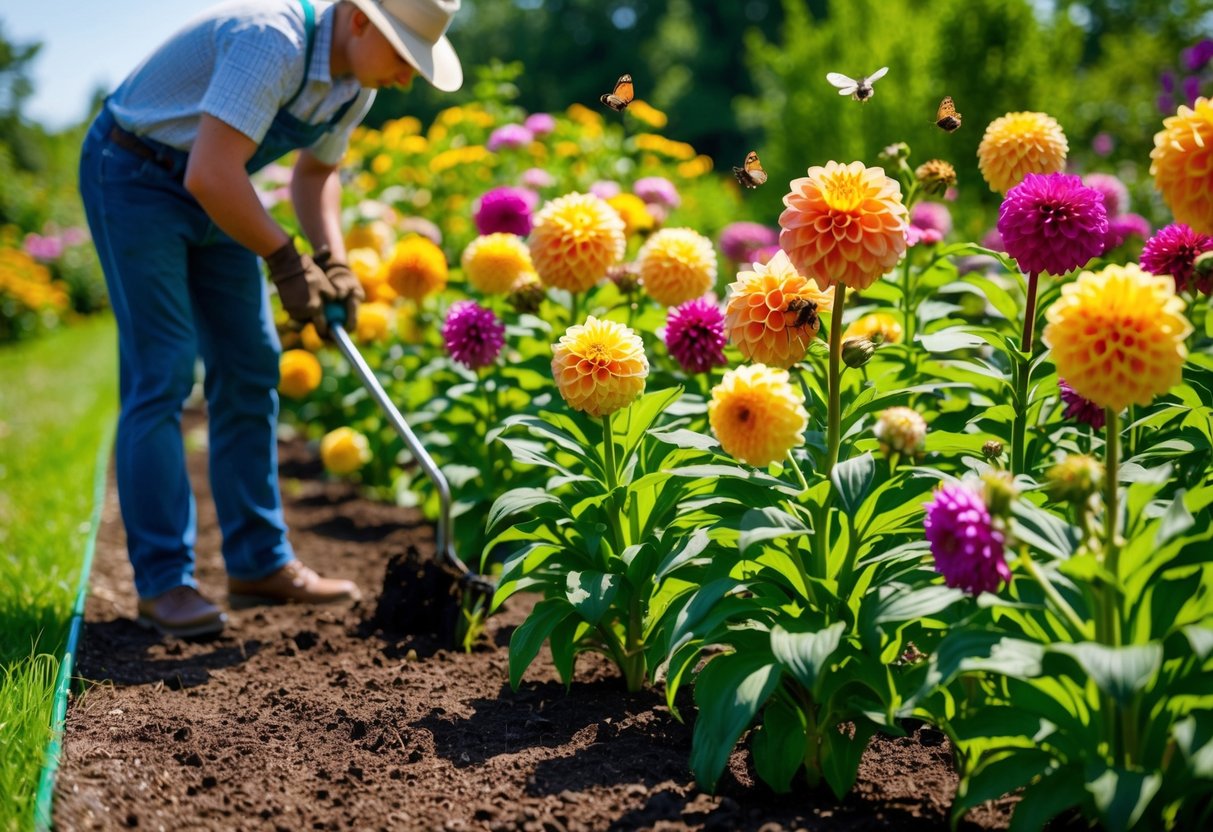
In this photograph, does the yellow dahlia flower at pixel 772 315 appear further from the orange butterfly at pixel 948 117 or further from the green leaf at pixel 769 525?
the orange butterfly at pixel 948 117

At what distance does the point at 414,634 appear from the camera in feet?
9.80

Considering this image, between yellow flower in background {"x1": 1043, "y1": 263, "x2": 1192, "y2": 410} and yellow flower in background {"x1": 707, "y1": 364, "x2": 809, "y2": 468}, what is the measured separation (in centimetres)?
40

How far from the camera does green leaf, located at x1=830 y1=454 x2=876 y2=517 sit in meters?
1.75

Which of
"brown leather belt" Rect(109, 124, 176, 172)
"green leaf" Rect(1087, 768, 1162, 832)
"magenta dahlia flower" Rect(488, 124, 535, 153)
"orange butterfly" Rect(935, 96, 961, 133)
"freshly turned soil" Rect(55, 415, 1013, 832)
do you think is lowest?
"freshly turned soil" Rect(55, 415, 1013, 832)

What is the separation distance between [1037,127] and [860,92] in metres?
0.55

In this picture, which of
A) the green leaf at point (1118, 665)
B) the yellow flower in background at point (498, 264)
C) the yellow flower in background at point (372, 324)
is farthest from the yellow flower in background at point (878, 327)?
the yellow flower in background at point (372, 324)

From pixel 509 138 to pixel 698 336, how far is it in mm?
2699

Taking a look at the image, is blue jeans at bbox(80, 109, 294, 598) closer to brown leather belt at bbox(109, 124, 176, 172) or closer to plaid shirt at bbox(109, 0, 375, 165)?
brown leather belt at bbox(109, 124, 176, 172)

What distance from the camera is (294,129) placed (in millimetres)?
3217

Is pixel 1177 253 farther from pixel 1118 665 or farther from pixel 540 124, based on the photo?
pixel 540 124

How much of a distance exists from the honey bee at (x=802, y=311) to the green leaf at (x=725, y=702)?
1.90 feet

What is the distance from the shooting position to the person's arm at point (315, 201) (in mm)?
3547

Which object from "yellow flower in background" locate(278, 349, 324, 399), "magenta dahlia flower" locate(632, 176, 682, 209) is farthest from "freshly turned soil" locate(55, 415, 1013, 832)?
"magenta dahlia flower" locate(632, 176, 682, 209)

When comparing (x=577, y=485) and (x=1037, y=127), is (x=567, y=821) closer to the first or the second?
(x=577, y=485)
